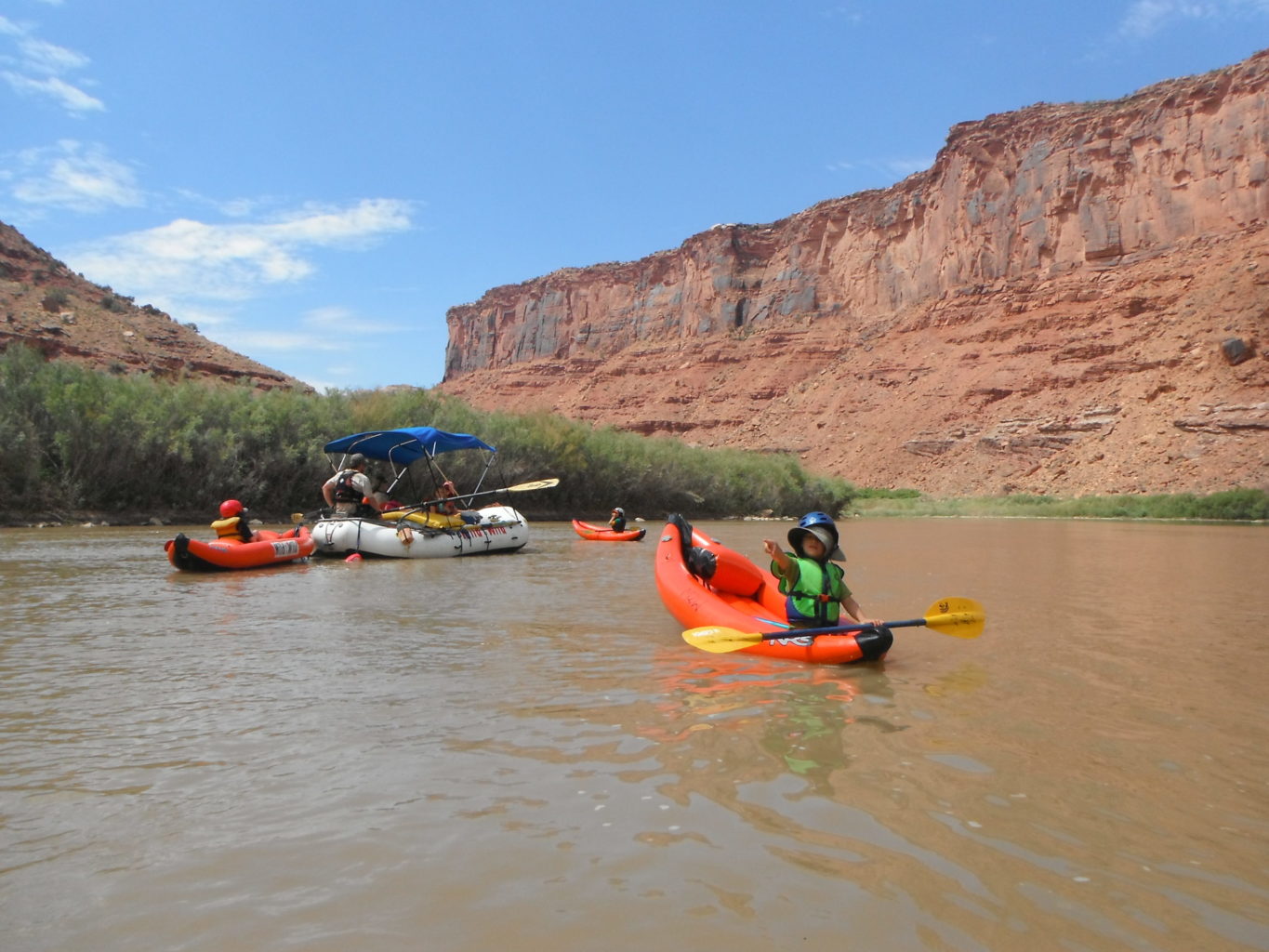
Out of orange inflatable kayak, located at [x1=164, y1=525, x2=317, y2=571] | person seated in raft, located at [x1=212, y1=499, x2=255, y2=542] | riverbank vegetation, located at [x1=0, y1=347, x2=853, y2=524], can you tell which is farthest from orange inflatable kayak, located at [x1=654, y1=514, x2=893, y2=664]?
riverbank vegetation, located at [x1=0, y1=347, x2=853, y2=524]

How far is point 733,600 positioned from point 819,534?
5.58 feet

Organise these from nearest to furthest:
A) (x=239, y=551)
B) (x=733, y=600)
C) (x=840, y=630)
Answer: (x=840, y=630) → (x=733, y=600) → (x=239, y=551)

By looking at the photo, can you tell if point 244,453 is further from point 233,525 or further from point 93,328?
point 93,328

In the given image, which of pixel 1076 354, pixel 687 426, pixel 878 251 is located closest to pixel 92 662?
pixel 1076 354

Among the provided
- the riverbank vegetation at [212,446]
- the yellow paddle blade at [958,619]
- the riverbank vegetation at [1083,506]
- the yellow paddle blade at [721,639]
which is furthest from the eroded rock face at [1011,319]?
the yellow paddle blade at [721,639]

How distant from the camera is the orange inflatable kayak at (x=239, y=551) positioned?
1060 centimetres

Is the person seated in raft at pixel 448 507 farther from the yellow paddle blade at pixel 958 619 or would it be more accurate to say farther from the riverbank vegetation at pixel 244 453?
the yellow paddle blade at pixel 958 619

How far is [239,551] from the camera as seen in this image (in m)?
11.2

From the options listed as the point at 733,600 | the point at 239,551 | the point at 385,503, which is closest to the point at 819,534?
the point at 733,600

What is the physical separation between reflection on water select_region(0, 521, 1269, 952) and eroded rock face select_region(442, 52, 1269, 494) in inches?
1636

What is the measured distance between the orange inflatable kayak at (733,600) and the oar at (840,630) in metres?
0.06

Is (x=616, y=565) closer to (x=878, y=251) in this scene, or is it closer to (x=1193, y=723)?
(x=1193, y=723)

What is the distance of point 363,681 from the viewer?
521 centimetres

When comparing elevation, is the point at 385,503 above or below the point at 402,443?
below
